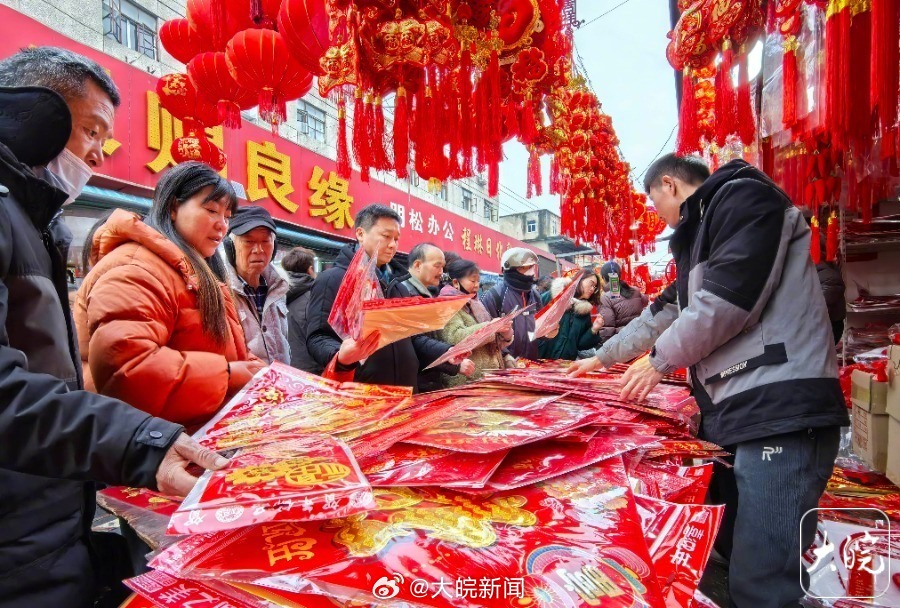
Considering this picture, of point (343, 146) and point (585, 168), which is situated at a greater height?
point (585, 168)

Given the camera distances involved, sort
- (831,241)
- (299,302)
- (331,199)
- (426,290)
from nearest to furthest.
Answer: (426,290) < (299,302) < (831,241) < (331,199)

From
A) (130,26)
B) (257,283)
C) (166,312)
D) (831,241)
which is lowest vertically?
(166,312)

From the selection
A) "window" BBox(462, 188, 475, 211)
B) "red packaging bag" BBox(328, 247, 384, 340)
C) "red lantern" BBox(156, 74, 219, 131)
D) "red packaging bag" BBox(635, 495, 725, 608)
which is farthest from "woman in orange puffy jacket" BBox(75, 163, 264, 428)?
"window" BBox(462, 188, 475, 211)

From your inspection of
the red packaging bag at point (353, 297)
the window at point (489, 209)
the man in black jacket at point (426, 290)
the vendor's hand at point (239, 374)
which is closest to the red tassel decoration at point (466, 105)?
the man in black jacket at point (426, 290)

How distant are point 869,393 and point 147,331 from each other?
10.5ft

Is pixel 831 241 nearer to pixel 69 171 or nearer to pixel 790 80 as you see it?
pixel 790 80

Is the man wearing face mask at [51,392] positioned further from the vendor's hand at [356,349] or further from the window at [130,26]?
the window at [130,26]

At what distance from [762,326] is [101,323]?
5.11 feet

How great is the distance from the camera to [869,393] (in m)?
2.56

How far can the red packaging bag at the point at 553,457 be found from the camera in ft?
2.67

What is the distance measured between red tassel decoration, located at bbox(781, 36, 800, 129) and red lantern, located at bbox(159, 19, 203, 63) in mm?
3613

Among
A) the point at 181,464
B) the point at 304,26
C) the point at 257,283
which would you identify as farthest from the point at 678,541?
the point at 304,26

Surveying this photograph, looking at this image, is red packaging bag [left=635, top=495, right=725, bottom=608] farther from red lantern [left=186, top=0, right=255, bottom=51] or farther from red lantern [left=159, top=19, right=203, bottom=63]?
red lantern [left=159, top=19, right=203, bottom=63]

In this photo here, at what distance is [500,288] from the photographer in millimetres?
3895
